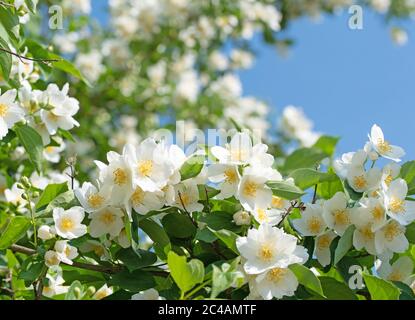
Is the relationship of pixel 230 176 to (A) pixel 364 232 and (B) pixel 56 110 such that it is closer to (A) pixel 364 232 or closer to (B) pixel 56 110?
(A) pixel 364 232

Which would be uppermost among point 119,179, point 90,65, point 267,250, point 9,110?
point 90,65

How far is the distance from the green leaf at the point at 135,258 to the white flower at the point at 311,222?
24 cm

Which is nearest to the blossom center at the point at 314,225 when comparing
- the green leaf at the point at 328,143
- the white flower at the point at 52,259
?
the white flower at the point at 52,259

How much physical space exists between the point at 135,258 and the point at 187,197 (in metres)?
0.13

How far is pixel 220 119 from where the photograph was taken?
5.01 metres

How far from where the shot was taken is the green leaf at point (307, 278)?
3.63ft

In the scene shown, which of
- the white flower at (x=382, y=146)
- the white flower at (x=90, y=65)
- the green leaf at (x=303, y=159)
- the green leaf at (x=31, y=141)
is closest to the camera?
the white flower at (x=382, y=146)

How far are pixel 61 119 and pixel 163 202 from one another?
0.47 metres

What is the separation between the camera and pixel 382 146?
1.33m

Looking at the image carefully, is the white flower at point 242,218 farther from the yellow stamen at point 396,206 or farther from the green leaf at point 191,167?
the yellow stamen at point 396,206

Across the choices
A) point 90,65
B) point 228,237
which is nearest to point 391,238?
point 228,237
